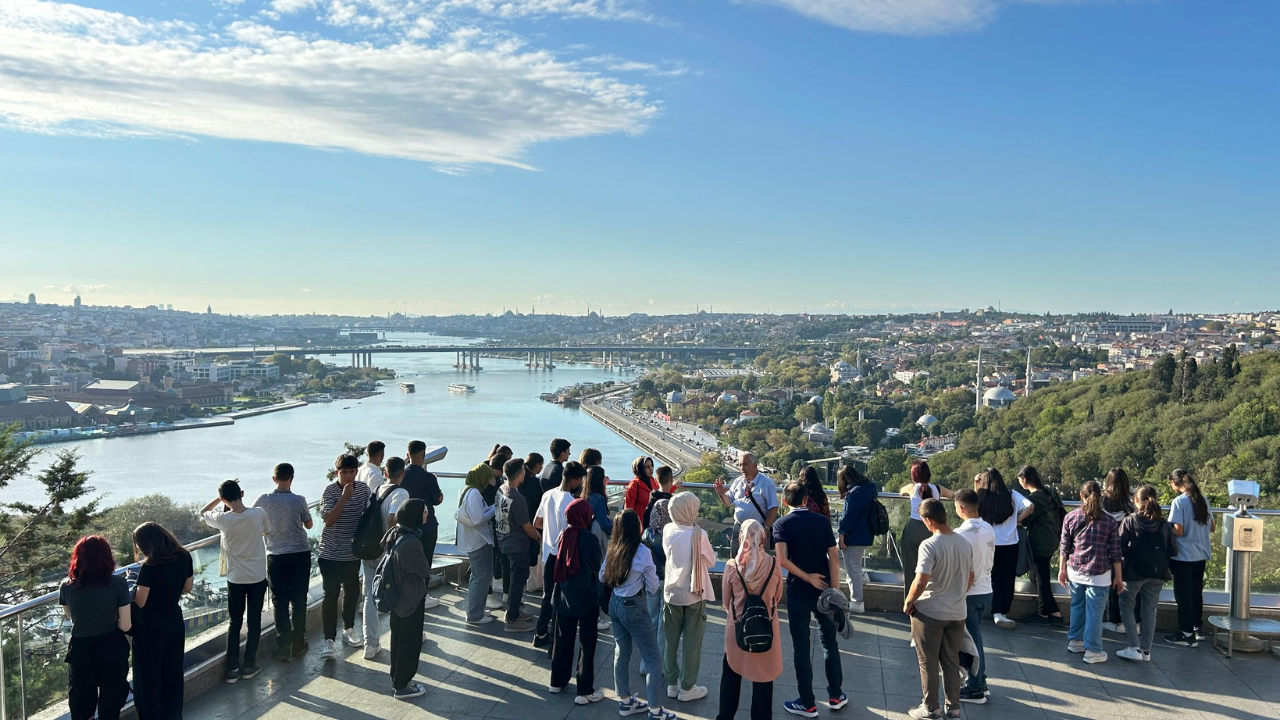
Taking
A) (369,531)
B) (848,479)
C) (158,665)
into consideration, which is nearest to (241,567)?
(369,531)

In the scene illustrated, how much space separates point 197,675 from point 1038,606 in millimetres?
4483

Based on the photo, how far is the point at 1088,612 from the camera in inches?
165

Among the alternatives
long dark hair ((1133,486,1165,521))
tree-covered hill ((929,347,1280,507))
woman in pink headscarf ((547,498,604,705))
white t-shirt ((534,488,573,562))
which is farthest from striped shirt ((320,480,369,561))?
tree-covered hill ((929,347,1280,507))

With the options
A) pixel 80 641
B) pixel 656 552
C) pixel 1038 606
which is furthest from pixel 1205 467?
pixel 80 641

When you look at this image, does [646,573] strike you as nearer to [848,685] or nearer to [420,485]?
[848,685]

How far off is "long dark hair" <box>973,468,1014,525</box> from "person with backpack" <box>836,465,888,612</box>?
52 centimetres

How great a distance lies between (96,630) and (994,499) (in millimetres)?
4082

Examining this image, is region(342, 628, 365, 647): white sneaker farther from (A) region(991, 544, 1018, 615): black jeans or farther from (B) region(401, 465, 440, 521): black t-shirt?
(A) region(991, 544, 1018, 615): black jeans

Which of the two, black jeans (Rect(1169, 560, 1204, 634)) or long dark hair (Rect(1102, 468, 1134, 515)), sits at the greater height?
long dark hair (Rect(1102, 468, 1134, 515))

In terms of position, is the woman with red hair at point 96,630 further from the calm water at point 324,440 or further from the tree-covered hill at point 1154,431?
the calm water at point 324,440

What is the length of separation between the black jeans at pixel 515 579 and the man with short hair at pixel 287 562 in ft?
3.45

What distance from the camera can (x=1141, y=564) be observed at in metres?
4.21

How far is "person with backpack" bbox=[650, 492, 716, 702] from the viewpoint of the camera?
11.0ft

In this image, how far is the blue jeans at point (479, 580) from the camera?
4.71m
